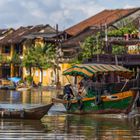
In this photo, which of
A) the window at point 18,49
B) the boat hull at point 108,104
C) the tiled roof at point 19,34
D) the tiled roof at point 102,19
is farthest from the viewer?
the window at point 18,49

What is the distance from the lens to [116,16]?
3182 inches

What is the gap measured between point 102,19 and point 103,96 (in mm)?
49676

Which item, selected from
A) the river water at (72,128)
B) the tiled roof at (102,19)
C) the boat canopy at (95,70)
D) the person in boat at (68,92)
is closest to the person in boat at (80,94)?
the person in boat at (68,92)

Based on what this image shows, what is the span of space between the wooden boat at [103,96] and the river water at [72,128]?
2.08ft

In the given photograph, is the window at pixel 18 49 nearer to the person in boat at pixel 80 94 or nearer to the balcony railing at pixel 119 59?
the balcony railing at pixel 119 59

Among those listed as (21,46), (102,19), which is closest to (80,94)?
(102,19)

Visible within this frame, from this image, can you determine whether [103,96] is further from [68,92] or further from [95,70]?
[68,92]

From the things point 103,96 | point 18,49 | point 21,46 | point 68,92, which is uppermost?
point 21,46

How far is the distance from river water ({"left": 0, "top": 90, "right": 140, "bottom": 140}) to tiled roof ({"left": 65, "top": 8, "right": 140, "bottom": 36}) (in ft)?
153

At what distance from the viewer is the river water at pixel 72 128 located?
77.0ft

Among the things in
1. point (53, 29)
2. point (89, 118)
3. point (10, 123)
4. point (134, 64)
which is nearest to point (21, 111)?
point (10, 123)

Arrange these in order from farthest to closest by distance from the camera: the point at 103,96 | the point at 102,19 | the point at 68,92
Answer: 1. the point at 102,19
2. the point at 68,92
3. the point at 103,96

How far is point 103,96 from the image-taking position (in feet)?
111

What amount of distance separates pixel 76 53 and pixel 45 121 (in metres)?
43.3
